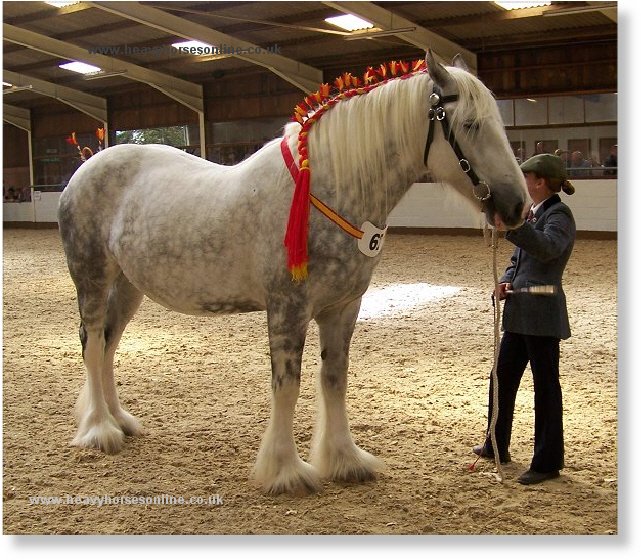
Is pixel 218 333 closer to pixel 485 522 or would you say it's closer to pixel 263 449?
pixel 263 449

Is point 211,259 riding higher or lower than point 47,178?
lower

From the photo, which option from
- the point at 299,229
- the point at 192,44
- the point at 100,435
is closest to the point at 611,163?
the point at 192,44

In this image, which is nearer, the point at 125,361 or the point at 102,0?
the point at 102,0

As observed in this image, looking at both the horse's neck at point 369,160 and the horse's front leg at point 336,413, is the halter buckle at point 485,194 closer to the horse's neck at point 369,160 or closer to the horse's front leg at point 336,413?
the horse's neck at point 369,160

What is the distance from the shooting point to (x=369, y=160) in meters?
2.63

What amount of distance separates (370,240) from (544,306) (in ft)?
2.52

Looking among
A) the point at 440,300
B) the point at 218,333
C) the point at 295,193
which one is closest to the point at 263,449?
the point at 295,193

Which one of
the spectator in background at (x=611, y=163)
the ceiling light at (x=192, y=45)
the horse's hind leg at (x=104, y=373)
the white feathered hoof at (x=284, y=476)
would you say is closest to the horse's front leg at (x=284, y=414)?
the white feathered hoof at (x=284, y=476)

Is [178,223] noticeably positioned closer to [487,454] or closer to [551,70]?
[487,454]

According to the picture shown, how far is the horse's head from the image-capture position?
2436 millimetres

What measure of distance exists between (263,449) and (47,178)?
13.4 ft

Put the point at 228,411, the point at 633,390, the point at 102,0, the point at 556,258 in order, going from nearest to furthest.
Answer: the point at 633,390, the point at 556,258, the point at 102,0, the point at 228,411

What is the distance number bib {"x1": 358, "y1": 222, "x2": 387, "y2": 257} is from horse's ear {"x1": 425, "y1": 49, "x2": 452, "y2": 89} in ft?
1.91

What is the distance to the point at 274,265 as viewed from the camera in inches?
105
